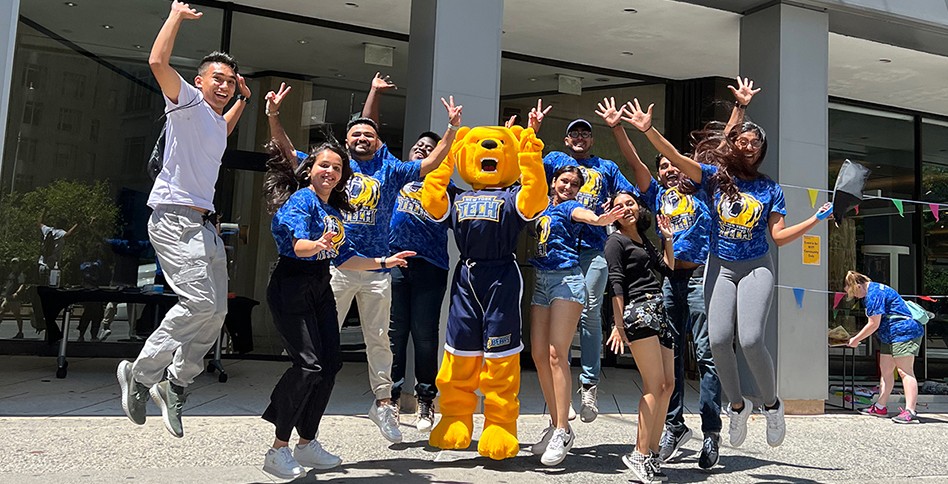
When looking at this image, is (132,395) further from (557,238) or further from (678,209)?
(678,209)

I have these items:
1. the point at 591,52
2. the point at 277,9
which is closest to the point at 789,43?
the point at 591,52

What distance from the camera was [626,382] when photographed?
30.9ft

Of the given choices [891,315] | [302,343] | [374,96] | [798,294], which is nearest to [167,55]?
[302,343]

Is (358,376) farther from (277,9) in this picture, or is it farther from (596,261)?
(277,9)

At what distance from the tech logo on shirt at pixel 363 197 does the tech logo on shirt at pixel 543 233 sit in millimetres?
1198

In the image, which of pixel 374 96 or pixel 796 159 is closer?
pixel 374 96

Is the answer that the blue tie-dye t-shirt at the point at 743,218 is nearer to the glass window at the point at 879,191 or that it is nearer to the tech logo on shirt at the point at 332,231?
the tech logo on shirt at the point at 332,231

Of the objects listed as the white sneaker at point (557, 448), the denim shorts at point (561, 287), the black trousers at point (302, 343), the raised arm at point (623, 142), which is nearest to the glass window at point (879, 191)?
the raised arm at point (623, 142)

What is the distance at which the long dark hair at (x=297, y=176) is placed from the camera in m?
4.49

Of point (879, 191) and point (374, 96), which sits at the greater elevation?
point (879, 191)

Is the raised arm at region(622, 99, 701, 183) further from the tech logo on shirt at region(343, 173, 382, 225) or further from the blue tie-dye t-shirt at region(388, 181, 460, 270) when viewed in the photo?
the tech logo on shirt at region(343, 173, 382, 225)

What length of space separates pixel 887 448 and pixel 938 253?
769cm

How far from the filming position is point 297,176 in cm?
473

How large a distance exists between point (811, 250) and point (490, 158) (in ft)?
15.2
